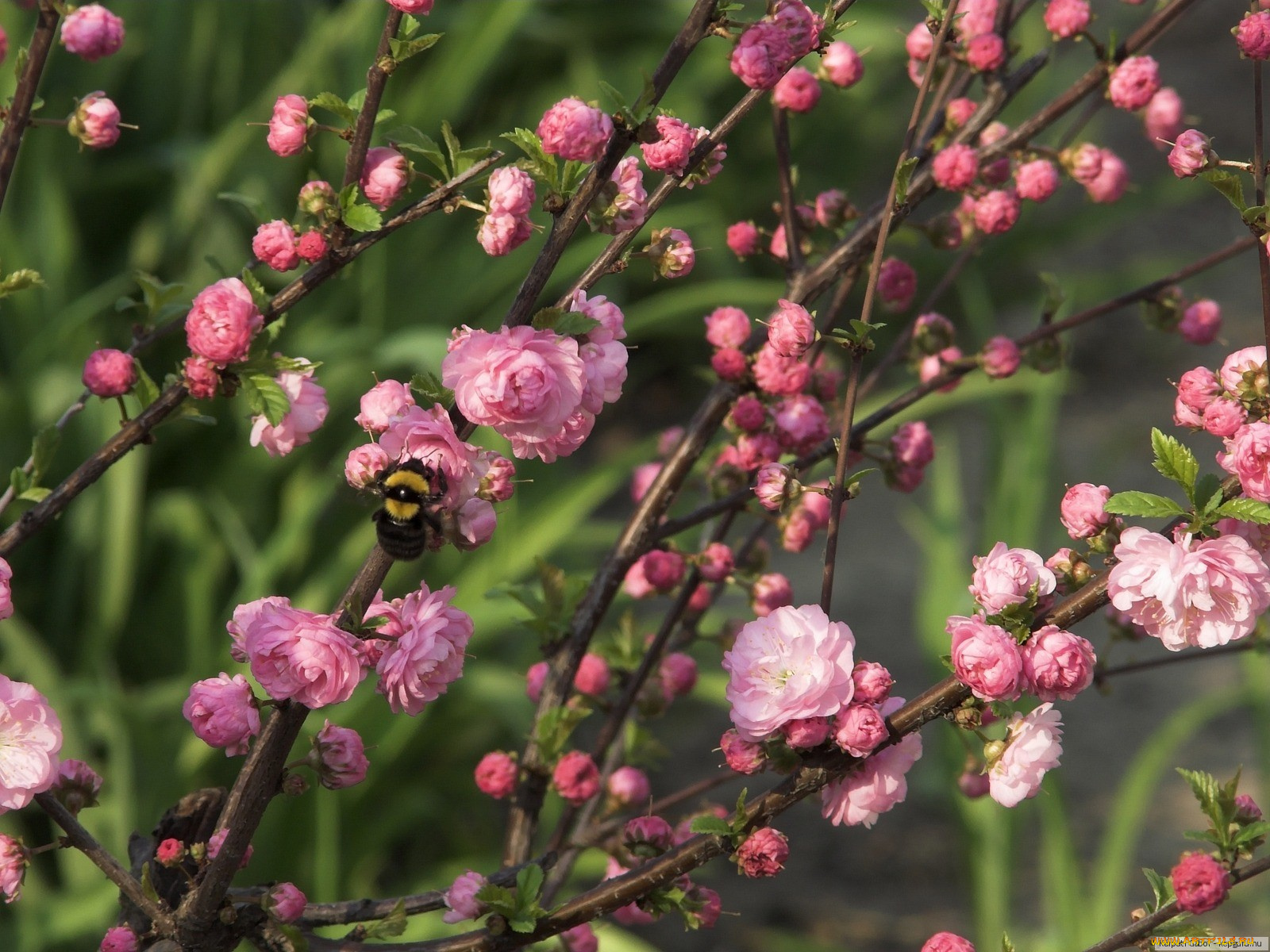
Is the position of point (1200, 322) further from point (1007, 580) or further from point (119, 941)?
point (119, 941)

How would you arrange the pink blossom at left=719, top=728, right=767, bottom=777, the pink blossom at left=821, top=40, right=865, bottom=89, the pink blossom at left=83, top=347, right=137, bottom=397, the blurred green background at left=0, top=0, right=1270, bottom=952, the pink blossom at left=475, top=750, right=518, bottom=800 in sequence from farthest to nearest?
the blurred green background at left=0, top=0, right=1270, bottom=952, the pink blossom at left=821, top=40, right=865, bottom=89, the pink blossom at left=475, top=750, right=518, bottom=800, the pink blossom at left=83, top=347, right=137, bottom=397, the pink blossom at left=719, top=728, right=767, bottom=777

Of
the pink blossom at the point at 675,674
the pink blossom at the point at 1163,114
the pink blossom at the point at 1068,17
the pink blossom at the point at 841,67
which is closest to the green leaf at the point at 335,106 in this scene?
the pink blossom at the point at 841,67

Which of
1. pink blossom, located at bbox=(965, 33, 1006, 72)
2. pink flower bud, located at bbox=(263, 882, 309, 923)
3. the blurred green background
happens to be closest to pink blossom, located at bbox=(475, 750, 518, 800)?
pink flower bud, located at bbox=(263, 882, 309, 923)

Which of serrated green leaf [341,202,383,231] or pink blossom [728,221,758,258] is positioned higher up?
serrated green leaf [341,202,383,231]

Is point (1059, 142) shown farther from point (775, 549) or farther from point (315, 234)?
point (775, 549)

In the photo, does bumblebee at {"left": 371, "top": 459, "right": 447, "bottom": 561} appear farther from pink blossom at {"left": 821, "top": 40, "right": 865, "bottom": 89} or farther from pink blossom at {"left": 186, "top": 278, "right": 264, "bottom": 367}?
pink blossom at {"left": 821, "top": 40, "right": 865, "bottom": 89}

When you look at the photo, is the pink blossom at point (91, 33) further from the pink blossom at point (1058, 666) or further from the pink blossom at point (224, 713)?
the pink blossom at point (1058, 666)

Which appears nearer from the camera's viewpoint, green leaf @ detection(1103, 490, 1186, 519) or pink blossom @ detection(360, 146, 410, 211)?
green leaf @ detection(1103, 490, 1186, 519)
